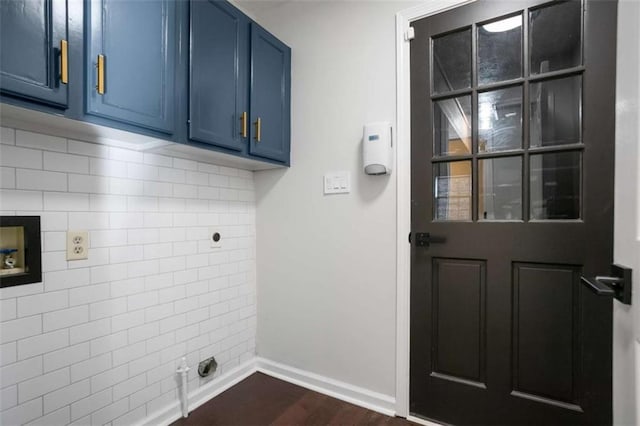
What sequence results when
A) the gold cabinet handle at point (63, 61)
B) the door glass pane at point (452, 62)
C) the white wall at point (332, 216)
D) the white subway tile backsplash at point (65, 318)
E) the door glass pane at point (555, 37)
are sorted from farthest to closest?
1. the white wall at point (332, 216)
2. the door glass pane at point (452, 62)
3. the door glass pane at point (555, 37)
4. the white subway tile backsplash at point (65, 318)
5. the gold cabinet handle at point (63, 61)

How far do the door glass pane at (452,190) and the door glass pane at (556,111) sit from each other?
33 centimetres

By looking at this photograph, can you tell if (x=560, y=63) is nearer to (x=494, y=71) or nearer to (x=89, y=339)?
(x=494, y=71)

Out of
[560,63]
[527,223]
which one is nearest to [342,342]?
[527,223]

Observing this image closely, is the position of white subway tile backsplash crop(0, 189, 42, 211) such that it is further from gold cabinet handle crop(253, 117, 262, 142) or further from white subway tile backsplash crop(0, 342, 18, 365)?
gold cabinet handle crop(253, 117, 262, 142)

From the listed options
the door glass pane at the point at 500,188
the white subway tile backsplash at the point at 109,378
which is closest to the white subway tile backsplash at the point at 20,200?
the white subway tile backsplash at the point at 109,378

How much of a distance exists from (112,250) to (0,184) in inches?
18.7

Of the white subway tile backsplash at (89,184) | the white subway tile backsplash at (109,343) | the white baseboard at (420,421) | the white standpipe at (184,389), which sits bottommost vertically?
the white baseboard at (420,421)

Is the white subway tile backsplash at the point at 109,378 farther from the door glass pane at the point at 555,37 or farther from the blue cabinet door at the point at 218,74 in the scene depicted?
the door glass pane at the point at 555,37

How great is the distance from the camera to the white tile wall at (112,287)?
1181mm

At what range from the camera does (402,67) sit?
5.61 feet

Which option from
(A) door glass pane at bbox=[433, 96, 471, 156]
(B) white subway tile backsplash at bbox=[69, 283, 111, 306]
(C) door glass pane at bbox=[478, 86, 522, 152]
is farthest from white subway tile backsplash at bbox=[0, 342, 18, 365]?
(C) door glass pane at bbox=[478, 86, 522, 152]

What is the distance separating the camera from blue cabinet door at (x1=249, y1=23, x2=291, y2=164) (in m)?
1.82

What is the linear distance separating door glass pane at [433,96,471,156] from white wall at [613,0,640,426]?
86cm

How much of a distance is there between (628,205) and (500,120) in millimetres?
961
